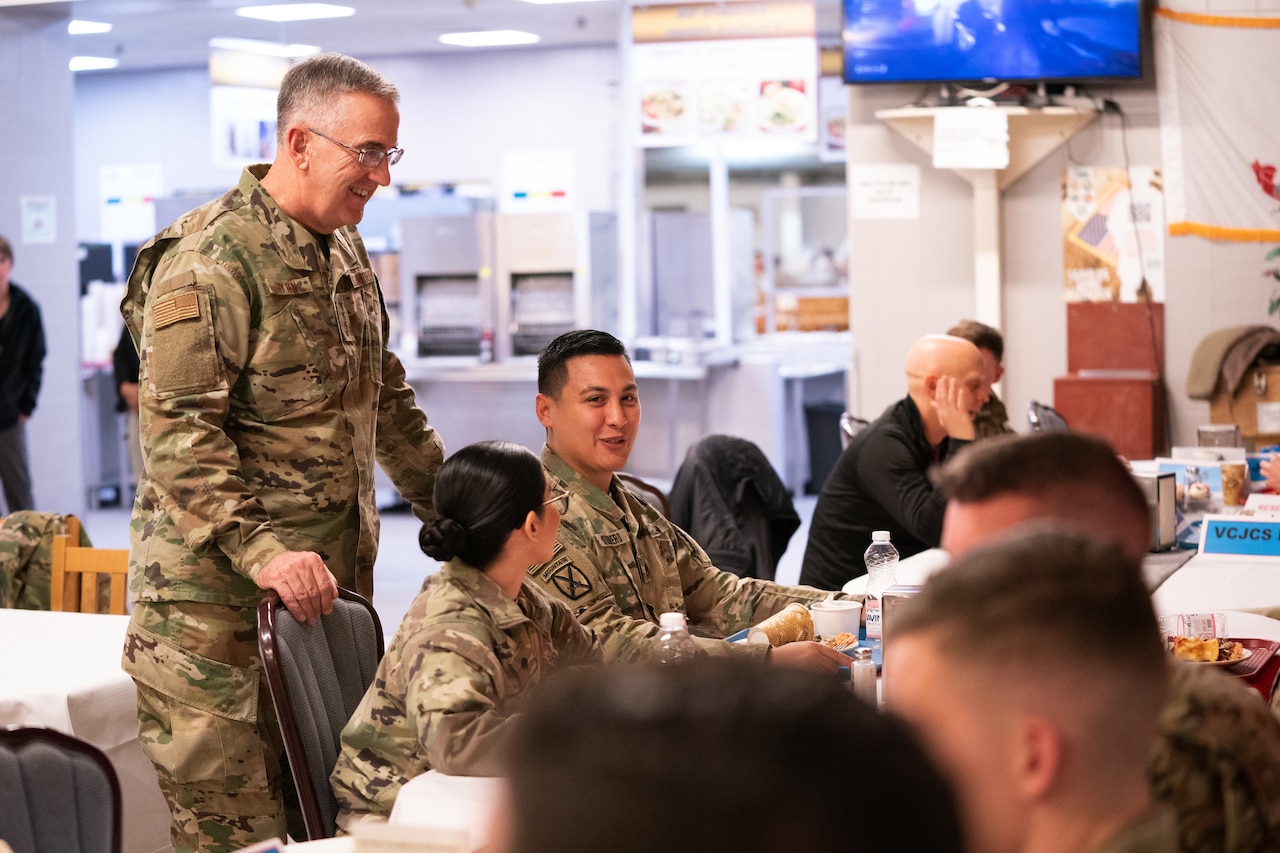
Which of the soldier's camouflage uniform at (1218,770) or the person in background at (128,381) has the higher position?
the person in background at (128,381)

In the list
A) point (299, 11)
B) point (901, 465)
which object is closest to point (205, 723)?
point (901, 465)

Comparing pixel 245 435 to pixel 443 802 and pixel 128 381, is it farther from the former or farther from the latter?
pixel 128 381

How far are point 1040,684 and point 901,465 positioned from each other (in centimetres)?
307

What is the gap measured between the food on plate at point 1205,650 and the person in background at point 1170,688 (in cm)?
88

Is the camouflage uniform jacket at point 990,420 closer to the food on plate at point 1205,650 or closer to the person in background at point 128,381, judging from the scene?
the food on plate at point 1205,650

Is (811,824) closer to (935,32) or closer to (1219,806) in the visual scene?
(1219,806)

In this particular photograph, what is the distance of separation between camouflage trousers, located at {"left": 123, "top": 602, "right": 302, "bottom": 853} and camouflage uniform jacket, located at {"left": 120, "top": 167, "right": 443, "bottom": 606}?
61 millimetres

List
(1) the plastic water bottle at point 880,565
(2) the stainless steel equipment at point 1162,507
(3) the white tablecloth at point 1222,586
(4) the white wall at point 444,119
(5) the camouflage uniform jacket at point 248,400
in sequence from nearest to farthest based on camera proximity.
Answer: (5) the camouflage uniform jacket at point 248,400 → (1) the plastic water bottle at point 880,565 → (3) the white tablecloth at point 1222,586 → (2) the stainless steel equipment at point 1162,507 → (4) the white wall at point 444,119

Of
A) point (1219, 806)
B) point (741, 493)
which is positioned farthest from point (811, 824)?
point (741, 493)

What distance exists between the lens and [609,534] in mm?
2736

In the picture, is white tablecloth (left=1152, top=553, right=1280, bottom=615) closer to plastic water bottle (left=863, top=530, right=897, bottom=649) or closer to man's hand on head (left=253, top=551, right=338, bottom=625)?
plastic water bottle (left=863, top=530, right=897, bottom=649)

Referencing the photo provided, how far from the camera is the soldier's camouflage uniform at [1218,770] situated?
137cm

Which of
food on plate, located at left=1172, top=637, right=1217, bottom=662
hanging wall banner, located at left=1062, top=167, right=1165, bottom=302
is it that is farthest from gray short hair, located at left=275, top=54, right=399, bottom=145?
hanging wall banner, located at left=1062, top=167, right=1165, bottom=302

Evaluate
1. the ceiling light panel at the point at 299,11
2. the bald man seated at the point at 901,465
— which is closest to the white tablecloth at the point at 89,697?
the bald man seated at the point at 901,465
